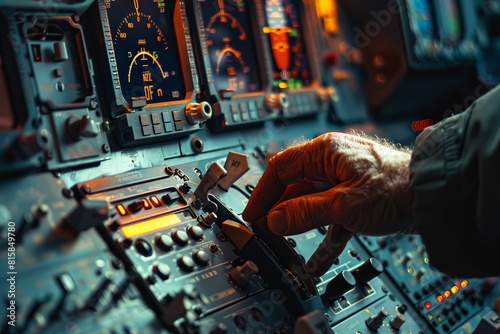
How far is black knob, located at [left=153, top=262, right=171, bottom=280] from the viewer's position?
2117 millimetres


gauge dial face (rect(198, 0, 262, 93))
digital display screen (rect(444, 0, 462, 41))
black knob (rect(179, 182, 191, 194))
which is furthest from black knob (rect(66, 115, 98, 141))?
digital display screen (rect(444, 0, 462, 41))

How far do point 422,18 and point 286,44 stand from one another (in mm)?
1383

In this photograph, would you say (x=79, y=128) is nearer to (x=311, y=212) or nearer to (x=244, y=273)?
(x=244, y=273)

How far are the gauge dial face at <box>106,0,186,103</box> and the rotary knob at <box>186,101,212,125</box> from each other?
5.3 inches

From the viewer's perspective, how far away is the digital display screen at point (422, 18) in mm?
4305

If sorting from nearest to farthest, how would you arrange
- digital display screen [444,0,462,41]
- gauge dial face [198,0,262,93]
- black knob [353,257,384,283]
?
black knob [353,257,384,283] < gauge dial face [198,0,262,93] < digital display screen [444,0,462,41]

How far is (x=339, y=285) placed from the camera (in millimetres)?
2543

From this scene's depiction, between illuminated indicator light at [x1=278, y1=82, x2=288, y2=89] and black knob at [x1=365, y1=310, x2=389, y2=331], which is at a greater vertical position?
illuminated indicator light at [x1=278, y1=82, x2=288, y2=89]

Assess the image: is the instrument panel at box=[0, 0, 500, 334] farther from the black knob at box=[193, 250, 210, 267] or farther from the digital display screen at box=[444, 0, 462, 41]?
the digital display screen at box=[444, 0, 462, 41]

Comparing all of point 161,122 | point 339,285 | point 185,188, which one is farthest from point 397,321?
point 161,122

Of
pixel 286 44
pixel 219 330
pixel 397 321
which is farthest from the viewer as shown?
pixel 286 44

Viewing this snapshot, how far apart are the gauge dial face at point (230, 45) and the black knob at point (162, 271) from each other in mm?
1232

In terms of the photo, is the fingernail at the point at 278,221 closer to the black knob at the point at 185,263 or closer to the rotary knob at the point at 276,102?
the black knob at the point at 185,263

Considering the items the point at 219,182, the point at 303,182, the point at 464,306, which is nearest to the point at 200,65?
the point at 219,182
